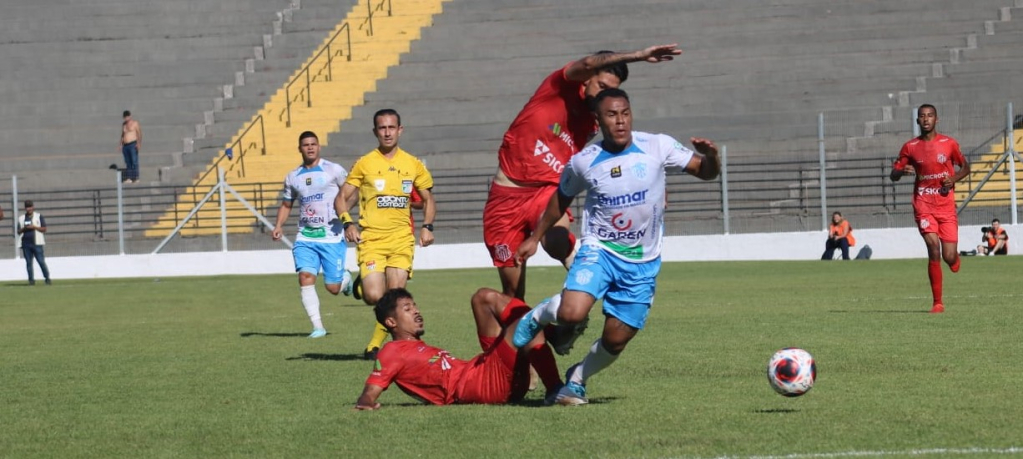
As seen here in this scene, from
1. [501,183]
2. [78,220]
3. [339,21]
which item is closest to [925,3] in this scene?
[339,21]

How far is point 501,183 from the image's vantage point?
34.5ft

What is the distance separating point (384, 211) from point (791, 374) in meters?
5.85

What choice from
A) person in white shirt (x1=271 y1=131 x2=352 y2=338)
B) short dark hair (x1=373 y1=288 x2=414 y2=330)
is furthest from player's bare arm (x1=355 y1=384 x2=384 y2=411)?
person in white shirt (x1=271 y1=131 x2=352 y2=338)

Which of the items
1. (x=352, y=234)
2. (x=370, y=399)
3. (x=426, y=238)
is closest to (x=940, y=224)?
(x=426, y=238)

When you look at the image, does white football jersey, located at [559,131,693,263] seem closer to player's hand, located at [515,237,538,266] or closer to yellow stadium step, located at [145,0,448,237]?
player's hand, located at [515,237,538,266]

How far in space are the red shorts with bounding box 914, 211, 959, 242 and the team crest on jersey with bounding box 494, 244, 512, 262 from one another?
7.79 m

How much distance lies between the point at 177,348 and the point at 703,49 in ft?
89.0

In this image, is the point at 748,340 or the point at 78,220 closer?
the point at 748,340

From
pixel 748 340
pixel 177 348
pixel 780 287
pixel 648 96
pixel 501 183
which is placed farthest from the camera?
pixel 648 96

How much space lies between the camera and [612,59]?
9484 mm

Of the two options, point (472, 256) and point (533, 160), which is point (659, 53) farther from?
point (472, 256)

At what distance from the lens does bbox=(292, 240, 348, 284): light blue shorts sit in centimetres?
1588

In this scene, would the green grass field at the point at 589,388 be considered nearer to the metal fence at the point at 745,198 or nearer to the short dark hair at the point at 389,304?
the short dark hair at the point at 389,304

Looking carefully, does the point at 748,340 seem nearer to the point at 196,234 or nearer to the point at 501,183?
the point at 501,183
